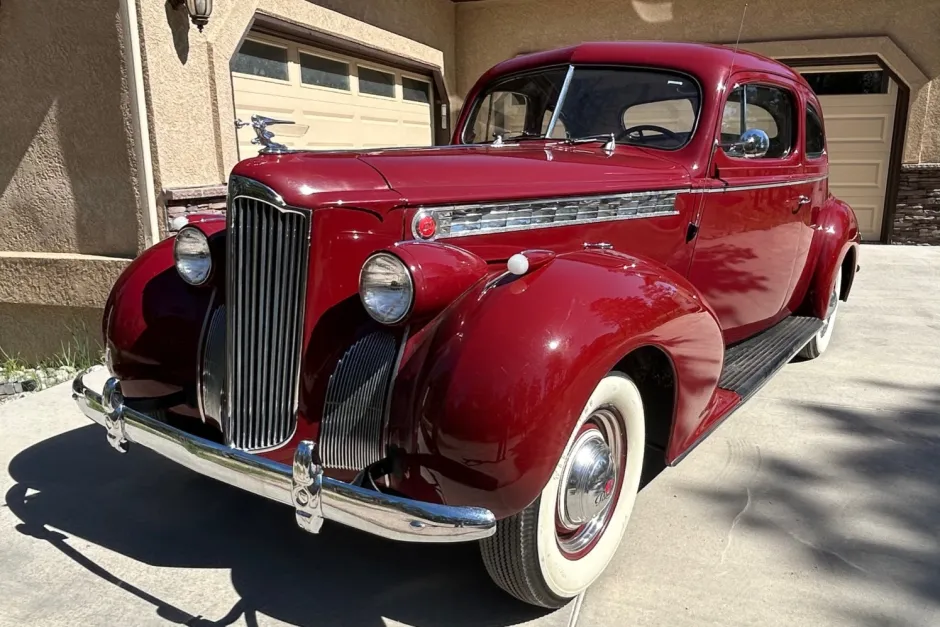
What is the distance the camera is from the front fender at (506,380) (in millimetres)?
1731

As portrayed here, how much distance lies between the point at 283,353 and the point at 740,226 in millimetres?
2365

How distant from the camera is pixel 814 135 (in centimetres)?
426

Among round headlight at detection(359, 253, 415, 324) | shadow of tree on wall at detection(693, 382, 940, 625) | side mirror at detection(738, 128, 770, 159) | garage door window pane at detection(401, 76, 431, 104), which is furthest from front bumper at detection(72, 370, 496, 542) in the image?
garage door window pane at detection(401, 76, 431, 104)

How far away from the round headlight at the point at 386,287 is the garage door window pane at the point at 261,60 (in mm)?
4288

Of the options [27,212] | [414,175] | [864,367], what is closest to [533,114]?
[414,175]

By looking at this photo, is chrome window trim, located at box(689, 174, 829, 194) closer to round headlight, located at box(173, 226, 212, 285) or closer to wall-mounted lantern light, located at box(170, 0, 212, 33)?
round headlight, located at box(173, 226, 212, 285)

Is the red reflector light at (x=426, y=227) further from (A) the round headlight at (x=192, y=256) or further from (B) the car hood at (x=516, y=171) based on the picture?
(A) the round headlight at (x=192, y=256)

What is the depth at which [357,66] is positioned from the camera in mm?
7137

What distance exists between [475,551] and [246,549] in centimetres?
81

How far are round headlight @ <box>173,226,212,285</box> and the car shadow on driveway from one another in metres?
0.94

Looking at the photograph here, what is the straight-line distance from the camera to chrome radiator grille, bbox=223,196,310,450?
203 cm

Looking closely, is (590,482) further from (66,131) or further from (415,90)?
(415,90)

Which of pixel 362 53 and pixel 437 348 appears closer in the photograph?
pixel 437 348

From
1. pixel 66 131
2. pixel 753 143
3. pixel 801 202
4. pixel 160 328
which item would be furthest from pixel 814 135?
pixel 66 131
